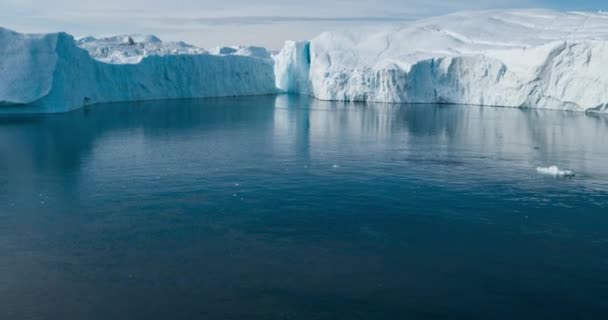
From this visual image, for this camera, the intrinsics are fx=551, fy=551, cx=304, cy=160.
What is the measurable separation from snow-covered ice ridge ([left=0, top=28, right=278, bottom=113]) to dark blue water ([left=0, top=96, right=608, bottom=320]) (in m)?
11.9

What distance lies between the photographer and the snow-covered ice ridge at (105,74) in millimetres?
32344

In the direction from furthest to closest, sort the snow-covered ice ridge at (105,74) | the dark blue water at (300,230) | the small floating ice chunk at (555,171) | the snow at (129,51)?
the snow at (129,51) < the snow-covered ice ridge at (105,74) < the small floating ice chunk at (555,171) < the dark blue water at (300,230)

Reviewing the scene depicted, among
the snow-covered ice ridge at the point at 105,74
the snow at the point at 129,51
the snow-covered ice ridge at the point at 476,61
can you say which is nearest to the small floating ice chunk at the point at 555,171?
the snow-covered ice ridge at the point at 476,61

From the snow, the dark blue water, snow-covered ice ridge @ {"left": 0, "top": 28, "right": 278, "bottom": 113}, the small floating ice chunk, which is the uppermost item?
the snow

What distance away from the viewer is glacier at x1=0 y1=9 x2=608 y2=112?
34188 mm

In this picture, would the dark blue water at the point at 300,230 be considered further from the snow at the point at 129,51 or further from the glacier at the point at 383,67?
the snow at the point at 129,51

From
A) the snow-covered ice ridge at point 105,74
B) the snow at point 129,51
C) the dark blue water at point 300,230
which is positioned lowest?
the dark blue water at point 300,230

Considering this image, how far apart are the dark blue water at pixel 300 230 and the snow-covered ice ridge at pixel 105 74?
1188 centimetres

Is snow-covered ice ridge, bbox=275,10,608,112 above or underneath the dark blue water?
above

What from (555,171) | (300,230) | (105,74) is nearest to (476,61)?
(105,74)

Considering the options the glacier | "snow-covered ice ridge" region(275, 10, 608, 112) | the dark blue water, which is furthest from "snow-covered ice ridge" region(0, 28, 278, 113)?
the dark blue water

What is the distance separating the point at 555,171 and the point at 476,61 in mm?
30222

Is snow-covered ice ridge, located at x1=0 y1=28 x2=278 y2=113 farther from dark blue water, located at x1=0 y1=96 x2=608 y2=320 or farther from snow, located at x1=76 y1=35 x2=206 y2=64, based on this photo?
dark blue water, located at x1=0 y1=96 x2=608 y2=320

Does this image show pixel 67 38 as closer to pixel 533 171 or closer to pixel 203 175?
pixel 203 175
